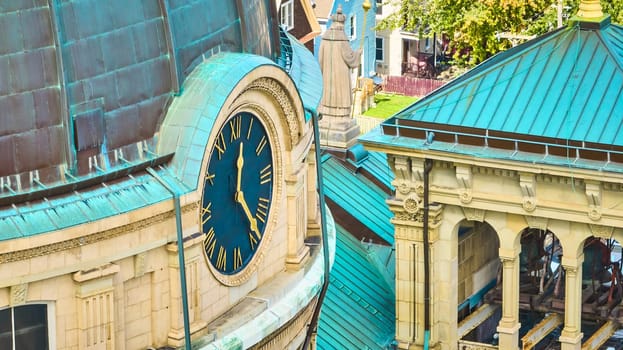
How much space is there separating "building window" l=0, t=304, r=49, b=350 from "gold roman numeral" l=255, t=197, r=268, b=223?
25.4 ft

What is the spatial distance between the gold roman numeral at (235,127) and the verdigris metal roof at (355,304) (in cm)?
1366

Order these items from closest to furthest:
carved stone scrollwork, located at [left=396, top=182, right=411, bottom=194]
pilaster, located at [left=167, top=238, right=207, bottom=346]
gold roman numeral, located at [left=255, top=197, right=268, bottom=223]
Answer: pilaster, located at [left=167, top=238, right=207, bottom=346] < gold roman numeral, located at [left=255, top=197, right=268, bottom=223] < carved stone scrollwork, located at [left=396, top=182, right=411, bottom=194]

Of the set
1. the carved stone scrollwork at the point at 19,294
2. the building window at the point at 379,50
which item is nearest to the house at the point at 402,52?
the building window at the point at 379,50

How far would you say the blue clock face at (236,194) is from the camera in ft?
164

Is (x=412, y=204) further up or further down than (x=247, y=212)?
further down

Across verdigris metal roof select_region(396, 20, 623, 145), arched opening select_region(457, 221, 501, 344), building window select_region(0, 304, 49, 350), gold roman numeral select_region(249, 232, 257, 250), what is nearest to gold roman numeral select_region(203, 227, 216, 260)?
gold roman numeral select_region(249, 232, 257, 250)

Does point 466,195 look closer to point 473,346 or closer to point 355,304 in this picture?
point 473,346

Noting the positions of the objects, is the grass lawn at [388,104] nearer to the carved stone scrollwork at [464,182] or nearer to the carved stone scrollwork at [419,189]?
the carved stone scrollwork at [419,189]

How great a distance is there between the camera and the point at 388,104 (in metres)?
143

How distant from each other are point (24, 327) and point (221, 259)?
627cm

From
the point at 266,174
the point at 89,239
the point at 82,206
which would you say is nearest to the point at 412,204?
the point at 266,174

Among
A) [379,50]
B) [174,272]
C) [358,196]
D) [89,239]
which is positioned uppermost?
[89,239]

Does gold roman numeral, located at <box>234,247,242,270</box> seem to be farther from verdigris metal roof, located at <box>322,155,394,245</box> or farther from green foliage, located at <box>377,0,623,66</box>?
green foliage, located at <box>377,0,623,66</box>

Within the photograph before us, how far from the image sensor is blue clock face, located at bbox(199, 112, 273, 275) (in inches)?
1967
